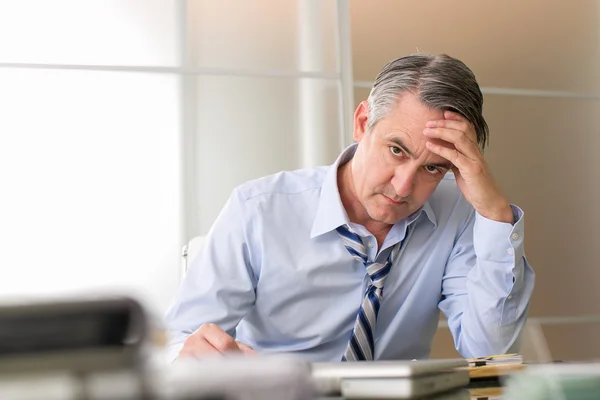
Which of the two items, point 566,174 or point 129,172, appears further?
point 566,174

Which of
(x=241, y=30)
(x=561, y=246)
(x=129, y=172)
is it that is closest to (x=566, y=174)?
(x=561, y=246)

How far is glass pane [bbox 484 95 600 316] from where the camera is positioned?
3.92 meters

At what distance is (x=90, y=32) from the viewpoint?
3.30 metres

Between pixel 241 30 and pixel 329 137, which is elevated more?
pixel 241 30

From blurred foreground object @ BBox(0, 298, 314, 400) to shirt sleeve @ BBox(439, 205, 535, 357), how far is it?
133 cm

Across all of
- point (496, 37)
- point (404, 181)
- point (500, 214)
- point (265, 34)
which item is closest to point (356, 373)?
point (404, 181)

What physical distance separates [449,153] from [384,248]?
1.00 feet

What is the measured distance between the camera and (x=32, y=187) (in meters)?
3.16

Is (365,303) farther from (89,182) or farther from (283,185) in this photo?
(89,182)

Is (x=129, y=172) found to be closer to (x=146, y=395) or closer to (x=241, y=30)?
(x=241, y=30)

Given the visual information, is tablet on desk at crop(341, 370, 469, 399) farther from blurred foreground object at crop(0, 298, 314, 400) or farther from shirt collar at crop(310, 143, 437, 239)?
shirt collar at crop(310, 143, 437, 239)

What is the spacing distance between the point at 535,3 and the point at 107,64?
2.40 meters

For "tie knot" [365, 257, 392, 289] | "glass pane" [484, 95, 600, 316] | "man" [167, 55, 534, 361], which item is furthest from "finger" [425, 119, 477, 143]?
"glass pane" [484, 95, 600, 316]

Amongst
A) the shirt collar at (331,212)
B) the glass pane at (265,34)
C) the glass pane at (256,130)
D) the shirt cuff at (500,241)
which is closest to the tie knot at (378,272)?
the shirt collar at (331,212)
